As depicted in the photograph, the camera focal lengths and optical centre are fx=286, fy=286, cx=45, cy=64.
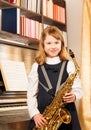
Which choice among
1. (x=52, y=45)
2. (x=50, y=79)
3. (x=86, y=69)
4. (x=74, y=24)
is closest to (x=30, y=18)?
(x=74, y=24)

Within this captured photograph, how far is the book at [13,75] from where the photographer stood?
2742mm

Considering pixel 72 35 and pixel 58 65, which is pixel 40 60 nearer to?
pixel 58 65

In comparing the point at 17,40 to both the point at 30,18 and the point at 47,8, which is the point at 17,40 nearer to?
the point at 30,18

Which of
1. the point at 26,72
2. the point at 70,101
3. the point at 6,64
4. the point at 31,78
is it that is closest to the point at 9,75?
the point at 6,64

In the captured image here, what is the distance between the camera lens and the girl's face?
1.91 meters

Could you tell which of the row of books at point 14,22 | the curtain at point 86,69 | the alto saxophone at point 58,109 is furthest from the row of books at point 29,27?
the alto saxophone at point 58,109

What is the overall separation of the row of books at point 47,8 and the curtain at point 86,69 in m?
0.38

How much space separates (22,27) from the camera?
3037 millimetres

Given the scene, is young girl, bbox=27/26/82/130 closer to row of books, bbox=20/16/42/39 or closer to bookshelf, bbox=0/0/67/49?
bookshelf, bbox=0/0/67/49

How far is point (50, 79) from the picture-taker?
1878mm

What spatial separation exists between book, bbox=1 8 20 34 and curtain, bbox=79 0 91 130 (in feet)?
2.84

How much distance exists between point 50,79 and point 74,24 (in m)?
2.06

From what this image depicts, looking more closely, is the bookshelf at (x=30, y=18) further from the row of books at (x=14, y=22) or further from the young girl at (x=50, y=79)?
the young girl at (x=50, y=79)

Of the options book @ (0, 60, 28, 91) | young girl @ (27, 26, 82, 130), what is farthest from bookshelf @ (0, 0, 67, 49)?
young girl @ (27, 26, 82, 130)
